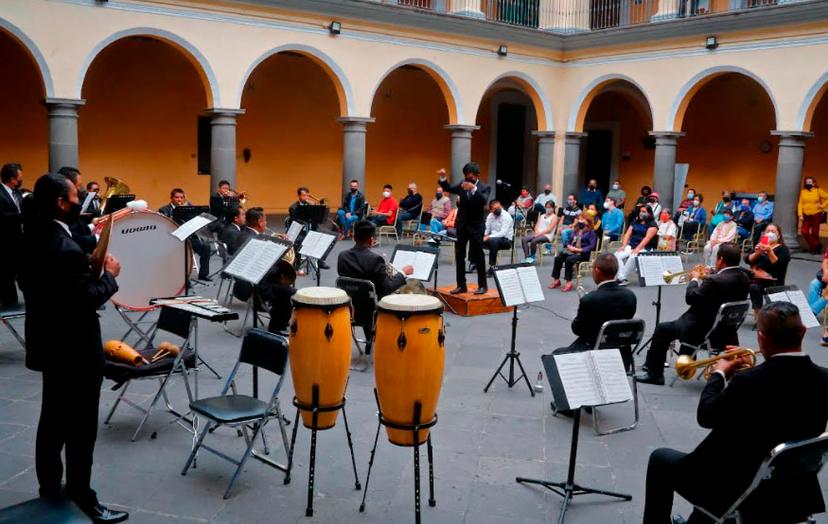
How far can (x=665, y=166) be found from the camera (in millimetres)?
16781

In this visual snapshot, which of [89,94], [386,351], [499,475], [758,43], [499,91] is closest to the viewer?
[386,351]

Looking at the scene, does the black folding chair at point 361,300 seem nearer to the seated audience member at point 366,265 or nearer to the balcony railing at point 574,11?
the seated audience member at point 366,265

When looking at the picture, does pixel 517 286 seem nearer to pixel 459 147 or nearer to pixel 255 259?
pixel 255 259

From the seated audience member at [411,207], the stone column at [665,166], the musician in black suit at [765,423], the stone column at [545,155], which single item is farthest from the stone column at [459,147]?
the musician in black suit at [765,423]

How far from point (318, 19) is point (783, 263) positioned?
32.1 ft

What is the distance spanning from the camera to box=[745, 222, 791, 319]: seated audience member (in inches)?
338

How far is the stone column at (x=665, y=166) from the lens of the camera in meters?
16.8

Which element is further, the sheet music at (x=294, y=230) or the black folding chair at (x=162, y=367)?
the sheet music at (x=294, y=230)

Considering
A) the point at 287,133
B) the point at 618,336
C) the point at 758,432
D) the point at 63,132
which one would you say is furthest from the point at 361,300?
the point at 287,133

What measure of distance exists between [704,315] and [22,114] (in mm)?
13658

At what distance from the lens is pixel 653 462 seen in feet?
12.1

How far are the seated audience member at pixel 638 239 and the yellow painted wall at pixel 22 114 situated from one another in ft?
36.3

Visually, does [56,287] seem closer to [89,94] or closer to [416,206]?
[416,206]

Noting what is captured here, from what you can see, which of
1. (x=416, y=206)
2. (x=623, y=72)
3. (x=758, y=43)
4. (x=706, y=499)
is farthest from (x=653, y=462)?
(x=623, y=72)
